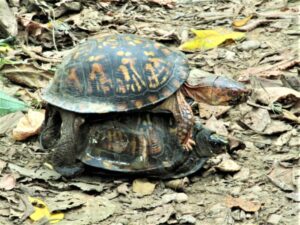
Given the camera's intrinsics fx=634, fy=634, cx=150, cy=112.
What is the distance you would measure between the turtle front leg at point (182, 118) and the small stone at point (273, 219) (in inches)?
30.5

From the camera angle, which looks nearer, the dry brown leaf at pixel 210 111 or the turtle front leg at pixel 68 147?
the turtle front leg at pixel 68 147

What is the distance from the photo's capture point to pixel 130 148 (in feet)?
14.5

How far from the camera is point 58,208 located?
407 centimetres

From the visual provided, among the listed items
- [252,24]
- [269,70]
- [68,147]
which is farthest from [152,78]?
[252,24]

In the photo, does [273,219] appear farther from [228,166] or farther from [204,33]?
[204,33]

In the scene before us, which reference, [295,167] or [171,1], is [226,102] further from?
[171,1]

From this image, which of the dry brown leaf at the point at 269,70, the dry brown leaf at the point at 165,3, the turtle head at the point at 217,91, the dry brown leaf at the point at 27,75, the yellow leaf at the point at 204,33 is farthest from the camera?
the dry brown leaf at the point at 165,3

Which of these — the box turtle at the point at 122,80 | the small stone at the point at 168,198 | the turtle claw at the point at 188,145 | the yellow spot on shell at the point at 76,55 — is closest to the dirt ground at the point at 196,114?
the small stone at the point at 168,198

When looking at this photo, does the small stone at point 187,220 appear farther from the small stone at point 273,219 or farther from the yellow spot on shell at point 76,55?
the yellow spot on shell at point 76,55

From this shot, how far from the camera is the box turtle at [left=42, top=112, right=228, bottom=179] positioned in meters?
4.39

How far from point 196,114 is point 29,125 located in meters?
1.40

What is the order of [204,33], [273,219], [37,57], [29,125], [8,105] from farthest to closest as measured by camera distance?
A: [204,33]
[37,57]
[29,125]
[8,105]
[273,219]

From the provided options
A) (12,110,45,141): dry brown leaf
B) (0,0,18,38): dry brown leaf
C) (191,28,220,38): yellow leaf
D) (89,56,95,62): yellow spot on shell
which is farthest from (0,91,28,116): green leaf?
(191,28,220,38): yellow leaf

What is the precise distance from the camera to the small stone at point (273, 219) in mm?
3935
